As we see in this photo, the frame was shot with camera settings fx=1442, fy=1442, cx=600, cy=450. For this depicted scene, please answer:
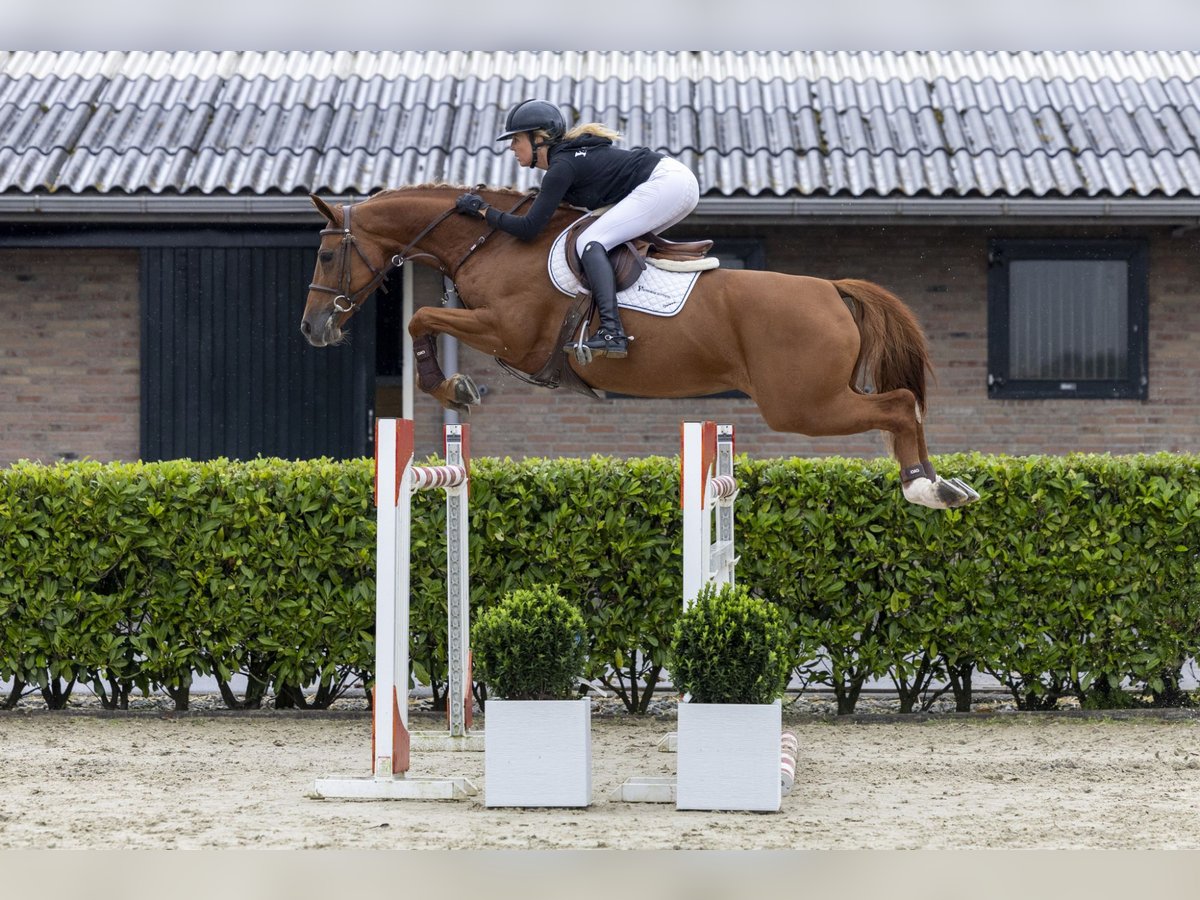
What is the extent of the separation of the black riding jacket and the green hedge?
2.85 m

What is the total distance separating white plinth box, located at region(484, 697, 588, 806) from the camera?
5.96 m

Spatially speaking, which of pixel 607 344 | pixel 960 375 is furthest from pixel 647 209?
pixel 960 375

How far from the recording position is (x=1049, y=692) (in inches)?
343

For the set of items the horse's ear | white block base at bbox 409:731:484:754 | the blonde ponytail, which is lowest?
white block base at bbox 409:731:484:754

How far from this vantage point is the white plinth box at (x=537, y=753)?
19.6 ft

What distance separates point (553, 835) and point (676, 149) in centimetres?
734

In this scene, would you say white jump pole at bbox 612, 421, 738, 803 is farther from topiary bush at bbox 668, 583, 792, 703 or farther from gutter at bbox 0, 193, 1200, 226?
gutter at bbox 0, 193, 1200, 226

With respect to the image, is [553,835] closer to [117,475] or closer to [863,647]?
[863,647]

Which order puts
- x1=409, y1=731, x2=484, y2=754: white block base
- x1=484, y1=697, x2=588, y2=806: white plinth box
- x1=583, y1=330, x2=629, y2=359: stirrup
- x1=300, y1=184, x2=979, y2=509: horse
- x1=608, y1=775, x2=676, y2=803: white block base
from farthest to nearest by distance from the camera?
x1=409, y1=731, x2=484, y2=754: white block base, x1=608, y1=775, x2=676, y2=803: white block base, x1=484, y1=697, x2=588, y2=806: white plinth box, x1=300, y1=184, x2=979, y2=509: horse, x1=583, y1=330, x2=629, y2=359: stirrup

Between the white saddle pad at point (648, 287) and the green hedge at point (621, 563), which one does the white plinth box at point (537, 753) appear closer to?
the white saddle pad at point (648, 287)

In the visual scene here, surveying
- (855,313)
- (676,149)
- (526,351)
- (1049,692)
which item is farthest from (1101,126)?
(526,351)

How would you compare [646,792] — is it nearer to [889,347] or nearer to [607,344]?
[607,344]

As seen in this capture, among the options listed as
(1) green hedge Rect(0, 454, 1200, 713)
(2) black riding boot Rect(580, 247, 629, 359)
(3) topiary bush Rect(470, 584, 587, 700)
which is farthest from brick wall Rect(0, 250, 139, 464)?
(2) black riding boot Rect(580, 247, 629, 359)

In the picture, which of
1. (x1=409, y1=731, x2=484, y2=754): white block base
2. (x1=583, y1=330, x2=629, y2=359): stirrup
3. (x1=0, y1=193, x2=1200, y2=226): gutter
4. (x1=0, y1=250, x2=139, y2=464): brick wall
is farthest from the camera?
(x1=0, y1=250, x2=139, y2=464): brick wall
